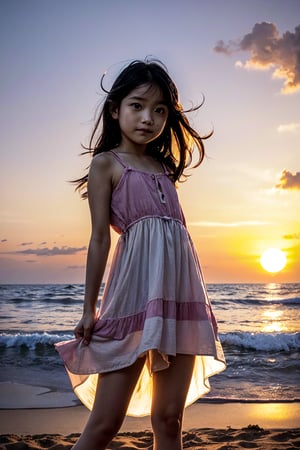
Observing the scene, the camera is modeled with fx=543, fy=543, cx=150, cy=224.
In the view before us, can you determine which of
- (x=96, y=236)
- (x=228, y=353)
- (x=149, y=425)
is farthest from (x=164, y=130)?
(x=228, y=353)

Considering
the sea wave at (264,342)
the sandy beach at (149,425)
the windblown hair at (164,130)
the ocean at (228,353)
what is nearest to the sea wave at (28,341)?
the ocean at (228,353)

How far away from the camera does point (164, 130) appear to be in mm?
2611

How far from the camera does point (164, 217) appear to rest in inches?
90.4

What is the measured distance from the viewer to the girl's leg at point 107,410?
2057mm

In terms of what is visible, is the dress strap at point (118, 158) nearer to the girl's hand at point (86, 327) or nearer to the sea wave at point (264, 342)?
the girl's hand at point (86, 327)

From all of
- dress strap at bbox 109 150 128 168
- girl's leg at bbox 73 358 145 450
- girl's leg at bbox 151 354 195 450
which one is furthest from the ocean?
dress strap at bbox 109 150 128 168

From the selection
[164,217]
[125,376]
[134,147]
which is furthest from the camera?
[134,147]

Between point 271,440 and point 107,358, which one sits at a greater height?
point 107,358


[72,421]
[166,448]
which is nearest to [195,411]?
[72,421]

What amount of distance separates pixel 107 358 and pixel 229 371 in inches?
210

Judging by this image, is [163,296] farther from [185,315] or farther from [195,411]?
[195,411]

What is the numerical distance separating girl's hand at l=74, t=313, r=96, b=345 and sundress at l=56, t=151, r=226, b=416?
0.02 meters

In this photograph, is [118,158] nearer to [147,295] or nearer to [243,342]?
[147,295]

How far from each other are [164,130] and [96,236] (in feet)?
2.33
